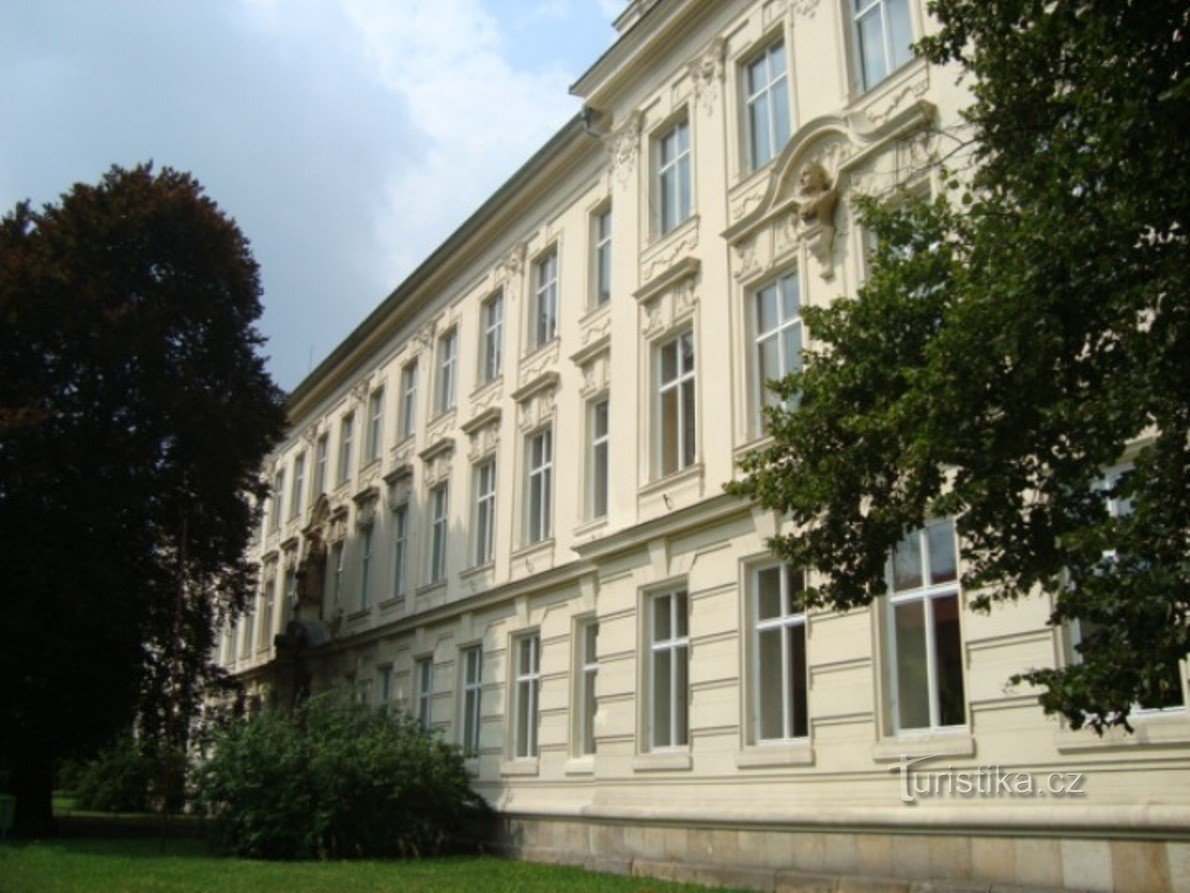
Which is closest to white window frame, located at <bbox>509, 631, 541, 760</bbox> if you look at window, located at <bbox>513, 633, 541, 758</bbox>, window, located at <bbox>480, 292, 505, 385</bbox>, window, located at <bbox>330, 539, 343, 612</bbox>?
window, located at <bbox>513, 633, 541, 758</bbox>

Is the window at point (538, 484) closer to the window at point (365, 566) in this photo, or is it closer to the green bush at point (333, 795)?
the green bush at point (333, 795)

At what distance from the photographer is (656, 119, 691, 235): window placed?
19795 millimetres

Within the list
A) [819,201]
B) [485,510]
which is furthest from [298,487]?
[819,201]

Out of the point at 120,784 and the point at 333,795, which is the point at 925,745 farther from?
the point at 120,784

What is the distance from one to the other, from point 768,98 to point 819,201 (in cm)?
312

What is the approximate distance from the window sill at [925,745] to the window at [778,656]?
5.06 ft

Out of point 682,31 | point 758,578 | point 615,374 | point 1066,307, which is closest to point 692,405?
point 615,374

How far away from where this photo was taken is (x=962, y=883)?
39.2ft

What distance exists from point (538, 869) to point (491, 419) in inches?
415

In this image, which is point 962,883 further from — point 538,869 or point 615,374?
point 615,374

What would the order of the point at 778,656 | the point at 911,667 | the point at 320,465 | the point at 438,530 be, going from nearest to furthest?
the point at 911,667, the point at 778,656, the point at 438,530, the point at 320,465

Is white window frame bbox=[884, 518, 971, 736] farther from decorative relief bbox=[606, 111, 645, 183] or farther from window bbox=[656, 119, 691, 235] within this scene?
decorative relief bbox=[606, 111, 645, 183]

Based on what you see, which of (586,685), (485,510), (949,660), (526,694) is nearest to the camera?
(949,660)

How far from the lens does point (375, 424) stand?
1334 inches
